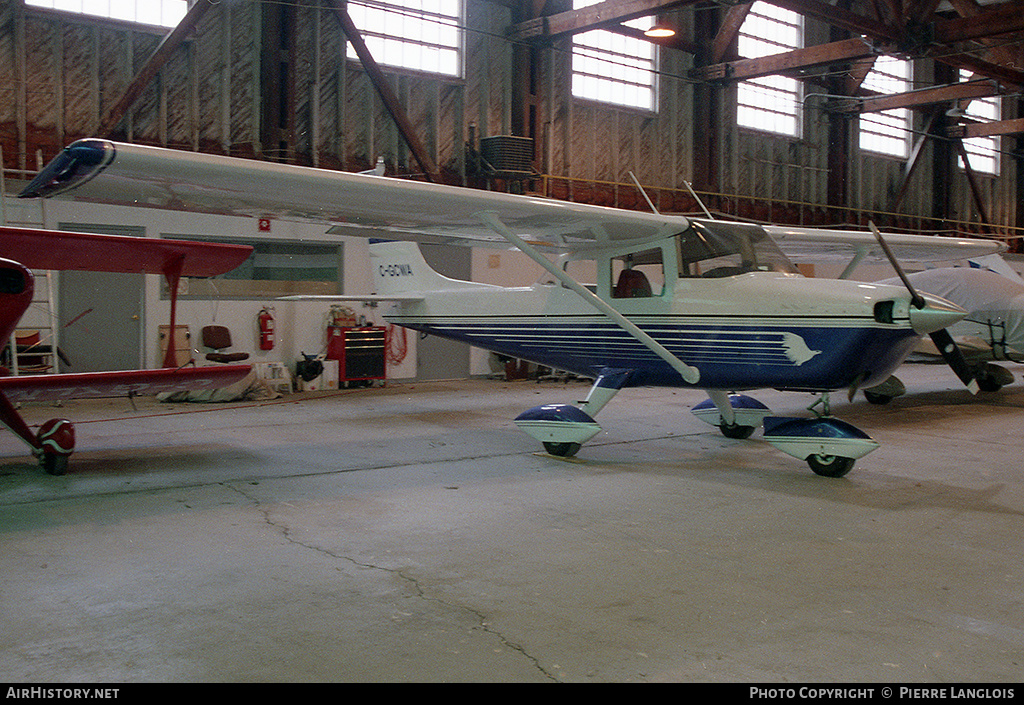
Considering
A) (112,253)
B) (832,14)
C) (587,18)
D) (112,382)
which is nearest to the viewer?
(112,382)

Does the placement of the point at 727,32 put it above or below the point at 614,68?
above

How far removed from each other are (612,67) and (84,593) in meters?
17.2

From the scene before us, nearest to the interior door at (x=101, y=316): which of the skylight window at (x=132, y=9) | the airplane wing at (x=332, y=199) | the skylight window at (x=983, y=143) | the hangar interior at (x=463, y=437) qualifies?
the hangar interior at (x=463, y=437)

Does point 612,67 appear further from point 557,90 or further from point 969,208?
point 969,208

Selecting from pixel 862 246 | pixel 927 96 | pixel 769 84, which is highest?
pixel 769 84

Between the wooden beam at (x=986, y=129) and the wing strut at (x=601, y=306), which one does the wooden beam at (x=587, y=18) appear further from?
the wooden beam at (x=986, y=129)

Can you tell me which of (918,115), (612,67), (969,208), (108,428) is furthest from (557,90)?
(969,208)

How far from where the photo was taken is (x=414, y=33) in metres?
15.2

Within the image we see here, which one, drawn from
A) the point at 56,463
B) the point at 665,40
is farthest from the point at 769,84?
the point at 56,463

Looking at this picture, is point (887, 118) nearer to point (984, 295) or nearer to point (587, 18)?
point (587, 18)

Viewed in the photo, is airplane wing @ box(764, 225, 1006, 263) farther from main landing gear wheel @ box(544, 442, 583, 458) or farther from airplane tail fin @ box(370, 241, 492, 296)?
airplane tail fin @ box(370, 241, 492, 296)

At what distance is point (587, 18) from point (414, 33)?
327 cm

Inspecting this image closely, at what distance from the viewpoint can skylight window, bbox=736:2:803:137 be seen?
21.0 meters

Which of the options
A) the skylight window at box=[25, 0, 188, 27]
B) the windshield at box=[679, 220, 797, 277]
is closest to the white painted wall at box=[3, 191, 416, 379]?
the skylight window at box=[25, 0, 188, 27]
